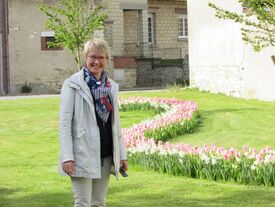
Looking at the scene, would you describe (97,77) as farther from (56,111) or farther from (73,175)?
(56,111)

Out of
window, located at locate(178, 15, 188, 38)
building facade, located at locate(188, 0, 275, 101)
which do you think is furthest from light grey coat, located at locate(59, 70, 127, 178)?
window, located at locate(178, 15, 188, 38)

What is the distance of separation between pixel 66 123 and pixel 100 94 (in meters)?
0.40

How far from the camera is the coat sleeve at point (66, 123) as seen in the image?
19.7 feet

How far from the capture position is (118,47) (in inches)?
1665

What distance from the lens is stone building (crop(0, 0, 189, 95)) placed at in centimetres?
3797

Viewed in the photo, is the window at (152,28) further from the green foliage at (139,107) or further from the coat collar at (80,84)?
the coat collar at (80,84)

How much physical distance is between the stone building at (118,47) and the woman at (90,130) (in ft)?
105

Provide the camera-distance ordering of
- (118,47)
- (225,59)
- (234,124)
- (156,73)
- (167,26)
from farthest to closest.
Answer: (167,26), (156,73), (118,47), (225,59), (234,124)

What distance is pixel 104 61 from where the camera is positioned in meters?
6.18

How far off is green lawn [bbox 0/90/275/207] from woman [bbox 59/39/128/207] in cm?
237

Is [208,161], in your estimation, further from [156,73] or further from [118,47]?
[156,73]

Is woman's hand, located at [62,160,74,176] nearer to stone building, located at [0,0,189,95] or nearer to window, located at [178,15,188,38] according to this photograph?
stone building, located at [0,0,189,95]

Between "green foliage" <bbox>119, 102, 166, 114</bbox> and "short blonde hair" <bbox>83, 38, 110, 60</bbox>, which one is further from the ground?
"short blonde hair" <bbox>83, 38, 110, 60</bbox>

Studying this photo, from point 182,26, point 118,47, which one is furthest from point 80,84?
point 182,26
